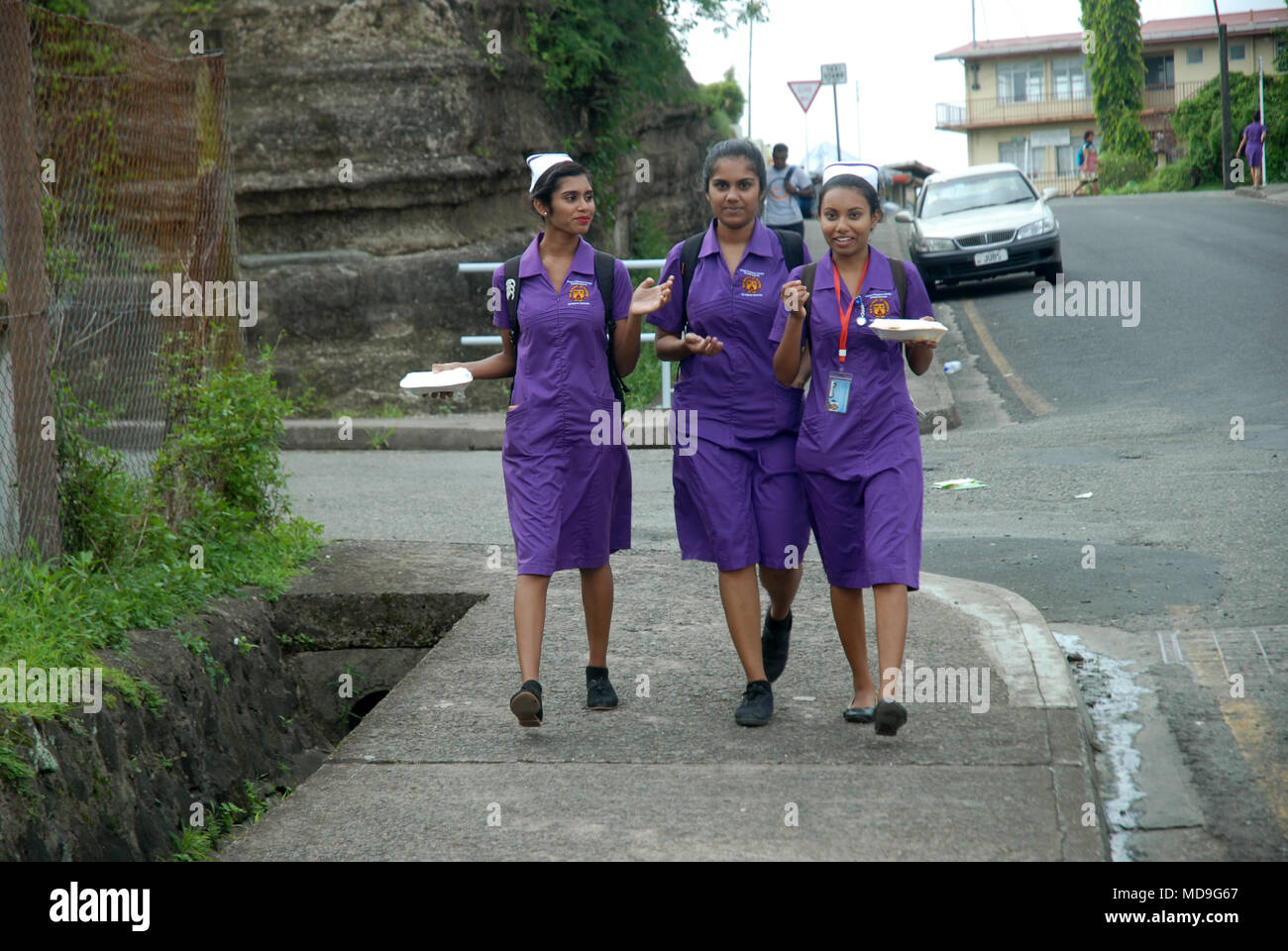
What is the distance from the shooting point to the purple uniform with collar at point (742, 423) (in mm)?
4777

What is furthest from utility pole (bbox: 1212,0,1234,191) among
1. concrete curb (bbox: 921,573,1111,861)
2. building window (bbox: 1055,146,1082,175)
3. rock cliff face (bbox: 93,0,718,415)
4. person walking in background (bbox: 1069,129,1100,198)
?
concrete curb (bbox: 921,573,1111,861)

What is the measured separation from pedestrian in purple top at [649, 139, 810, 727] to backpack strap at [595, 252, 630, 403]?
0.55 ft

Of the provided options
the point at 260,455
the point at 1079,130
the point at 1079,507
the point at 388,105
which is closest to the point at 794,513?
the point at 260,455

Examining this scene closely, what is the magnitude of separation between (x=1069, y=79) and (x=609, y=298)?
68090 millimetres

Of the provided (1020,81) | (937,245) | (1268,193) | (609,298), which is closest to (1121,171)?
(1020,81)

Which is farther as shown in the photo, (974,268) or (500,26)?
(974,268)

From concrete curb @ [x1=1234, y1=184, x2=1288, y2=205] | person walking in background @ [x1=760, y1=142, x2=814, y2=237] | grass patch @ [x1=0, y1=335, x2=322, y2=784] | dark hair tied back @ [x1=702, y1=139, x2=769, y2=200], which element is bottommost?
grass patch @ [x1=0, y1=335, x2=322, y2=784]

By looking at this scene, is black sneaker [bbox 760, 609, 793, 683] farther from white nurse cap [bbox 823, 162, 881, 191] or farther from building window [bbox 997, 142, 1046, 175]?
building window [bbox 997, 142, 1046, 175]

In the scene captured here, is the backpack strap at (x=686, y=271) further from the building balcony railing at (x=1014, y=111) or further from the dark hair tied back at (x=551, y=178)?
the building balcony railing at (x=1014, y=111)

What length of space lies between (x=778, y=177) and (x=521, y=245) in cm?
465

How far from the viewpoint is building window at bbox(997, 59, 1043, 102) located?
67.9 m

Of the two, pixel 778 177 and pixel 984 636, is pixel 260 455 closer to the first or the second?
pixel 984 636

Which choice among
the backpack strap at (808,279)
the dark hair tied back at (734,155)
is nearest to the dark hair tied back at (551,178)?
the dark hair tied back at (734,155)
